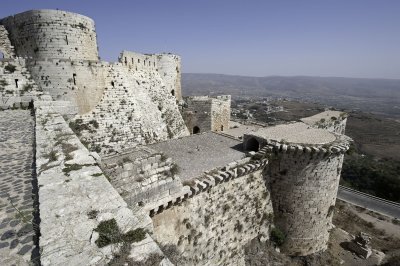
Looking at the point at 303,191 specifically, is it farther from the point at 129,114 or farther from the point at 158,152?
the point at 129,114

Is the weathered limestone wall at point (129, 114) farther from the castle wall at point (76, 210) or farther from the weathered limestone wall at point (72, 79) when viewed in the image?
the castle wall at point (76, 210)

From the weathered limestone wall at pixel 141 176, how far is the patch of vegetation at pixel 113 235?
340 cm

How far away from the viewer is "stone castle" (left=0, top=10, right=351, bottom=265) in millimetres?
7406

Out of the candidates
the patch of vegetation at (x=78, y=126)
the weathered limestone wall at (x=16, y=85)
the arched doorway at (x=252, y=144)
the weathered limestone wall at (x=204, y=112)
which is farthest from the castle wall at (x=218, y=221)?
the weathered limestone wall at (x=16, y=85)

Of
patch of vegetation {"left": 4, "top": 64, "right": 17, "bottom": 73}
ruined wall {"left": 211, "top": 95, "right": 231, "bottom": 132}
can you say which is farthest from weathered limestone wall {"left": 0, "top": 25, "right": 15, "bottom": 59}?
ruined wall {"left": 211, "top": 95, "right": 231, "bottom": 132}

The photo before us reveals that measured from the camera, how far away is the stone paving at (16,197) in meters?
2.90

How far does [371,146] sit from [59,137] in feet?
217

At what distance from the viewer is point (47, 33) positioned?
12.7 metres

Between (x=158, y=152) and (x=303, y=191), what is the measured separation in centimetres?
887

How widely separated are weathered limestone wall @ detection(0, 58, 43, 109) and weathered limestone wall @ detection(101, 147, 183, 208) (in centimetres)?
740

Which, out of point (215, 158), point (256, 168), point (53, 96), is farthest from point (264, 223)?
point (53, 96)

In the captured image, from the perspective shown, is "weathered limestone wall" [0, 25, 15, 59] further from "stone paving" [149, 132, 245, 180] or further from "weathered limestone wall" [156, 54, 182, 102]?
"weathered limestone wall" [156, 54, 182, 102]

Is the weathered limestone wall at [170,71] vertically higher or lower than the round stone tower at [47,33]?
lower

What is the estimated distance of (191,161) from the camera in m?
12.5
